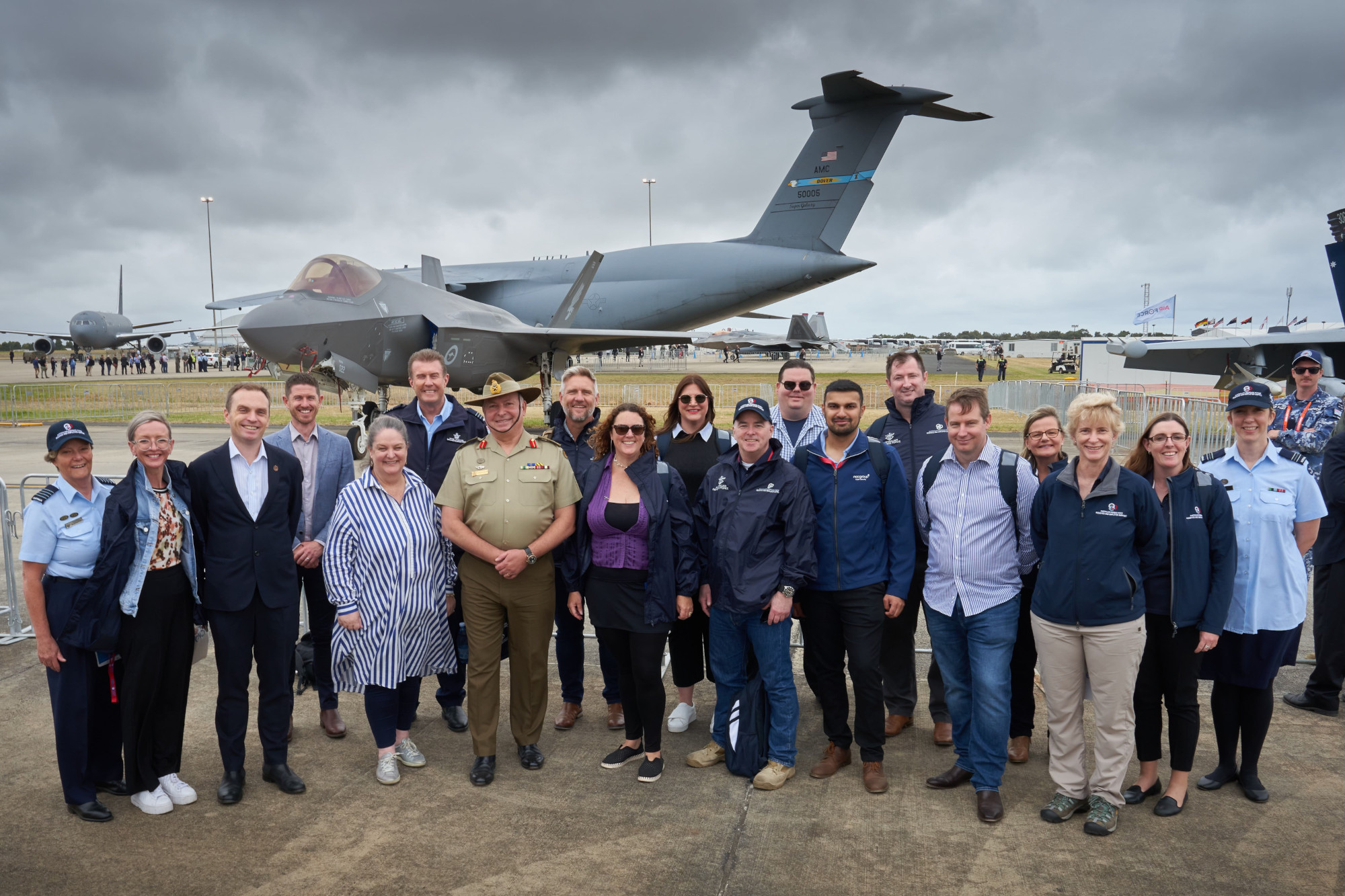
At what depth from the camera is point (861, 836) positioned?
357 centimetres

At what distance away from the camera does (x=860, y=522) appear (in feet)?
13.0

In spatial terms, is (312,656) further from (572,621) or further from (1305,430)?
(1305,430)

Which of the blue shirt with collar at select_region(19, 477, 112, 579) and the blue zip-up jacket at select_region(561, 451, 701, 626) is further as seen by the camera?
the blue zip-up jacket at select_region(561, 451, 701, 626)

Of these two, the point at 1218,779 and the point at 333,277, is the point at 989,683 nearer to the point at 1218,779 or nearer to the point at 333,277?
the point at 1218,779

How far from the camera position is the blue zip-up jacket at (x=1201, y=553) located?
11.7 feet

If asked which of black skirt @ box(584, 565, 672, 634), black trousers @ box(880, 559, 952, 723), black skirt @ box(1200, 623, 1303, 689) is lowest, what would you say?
black trousers @ box(880, 559, 952, 723)

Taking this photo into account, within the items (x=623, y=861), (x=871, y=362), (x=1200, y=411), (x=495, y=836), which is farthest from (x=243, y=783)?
(x=871, y=362)

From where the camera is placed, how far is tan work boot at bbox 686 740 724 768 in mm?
4273

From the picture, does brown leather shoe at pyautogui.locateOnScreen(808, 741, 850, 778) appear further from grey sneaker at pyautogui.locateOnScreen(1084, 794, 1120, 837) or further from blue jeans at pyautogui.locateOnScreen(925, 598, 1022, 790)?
grey sneaker at pyautogui.locateOnScreen(1084, 794, 1120, 837)

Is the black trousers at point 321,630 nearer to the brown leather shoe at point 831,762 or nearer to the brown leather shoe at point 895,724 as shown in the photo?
the brown leather shoe at point 831,762

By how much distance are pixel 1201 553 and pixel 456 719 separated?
4013 mm

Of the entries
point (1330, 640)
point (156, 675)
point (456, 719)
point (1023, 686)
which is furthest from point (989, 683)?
Result: point (156, 675)

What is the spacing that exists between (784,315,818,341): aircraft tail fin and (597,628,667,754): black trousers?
47.6 meters

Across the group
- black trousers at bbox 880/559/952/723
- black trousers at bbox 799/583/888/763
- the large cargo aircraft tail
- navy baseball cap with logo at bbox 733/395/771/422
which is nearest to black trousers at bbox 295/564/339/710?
navy baseball cap with logo at bbox 733/395/771/422
